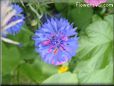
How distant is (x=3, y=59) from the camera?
2.56ft

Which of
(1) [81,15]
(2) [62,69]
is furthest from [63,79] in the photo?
(1) [81,15]

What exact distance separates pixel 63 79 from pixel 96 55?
0.29 ft

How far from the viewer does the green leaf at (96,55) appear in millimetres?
796

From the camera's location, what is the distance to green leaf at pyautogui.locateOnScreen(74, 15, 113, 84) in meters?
0.80

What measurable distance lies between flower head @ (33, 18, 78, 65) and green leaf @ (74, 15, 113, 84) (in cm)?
8

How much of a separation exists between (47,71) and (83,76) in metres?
0.08

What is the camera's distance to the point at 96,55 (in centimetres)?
80

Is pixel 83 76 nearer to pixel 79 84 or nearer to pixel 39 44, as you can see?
pixel 79 84

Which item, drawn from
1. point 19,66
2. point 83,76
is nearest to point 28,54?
point 19,66

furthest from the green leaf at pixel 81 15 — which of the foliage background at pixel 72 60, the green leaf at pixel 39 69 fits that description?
the green leaf at pixel 39 69

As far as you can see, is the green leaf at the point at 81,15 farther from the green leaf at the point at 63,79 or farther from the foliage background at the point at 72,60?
the green leaf at the point at 63,79

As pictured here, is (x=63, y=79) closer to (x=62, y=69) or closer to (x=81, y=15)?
(x=62, y=69)

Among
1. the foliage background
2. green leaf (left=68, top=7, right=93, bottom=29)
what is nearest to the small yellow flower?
the foliage background

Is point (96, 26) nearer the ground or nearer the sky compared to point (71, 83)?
nearer the sky
